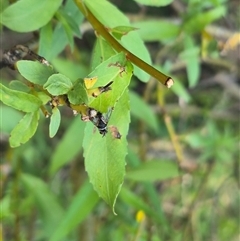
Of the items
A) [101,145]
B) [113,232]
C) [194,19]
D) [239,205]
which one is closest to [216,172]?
[239,205]

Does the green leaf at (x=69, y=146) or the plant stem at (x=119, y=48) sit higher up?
the plant stem at (x=119, y=48)

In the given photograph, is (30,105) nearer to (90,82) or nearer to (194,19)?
(90,82)

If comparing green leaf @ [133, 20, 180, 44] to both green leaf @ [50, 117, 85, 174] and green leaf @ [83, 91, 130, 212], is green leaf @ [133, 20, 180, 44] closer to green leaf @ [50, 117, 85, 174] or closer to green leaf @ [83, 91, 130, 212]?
green leaf @ [50, 117, 85, 174]

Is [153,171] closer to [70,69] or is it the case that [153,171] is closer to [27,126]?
[70,69]

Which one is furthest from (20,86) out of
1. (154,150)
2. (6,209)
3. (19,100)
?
(154,150)

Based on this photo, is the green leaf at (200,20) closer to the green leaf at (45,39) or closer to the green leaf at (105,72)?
the green leaf at (45,39)

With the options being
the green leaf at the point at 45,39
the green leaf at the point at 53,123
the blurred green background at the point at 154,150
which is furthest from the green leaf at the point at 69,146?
the green leaf at the point at 53,123
